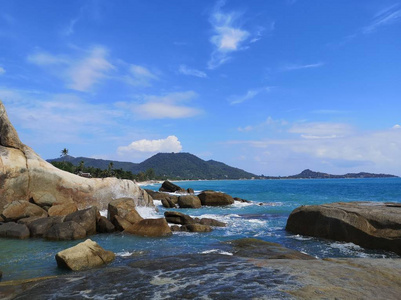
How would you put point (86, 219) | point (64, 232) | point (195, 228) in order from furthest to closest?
1. point (195, 228)
2. point (86, 219)
3. point (64, 232)

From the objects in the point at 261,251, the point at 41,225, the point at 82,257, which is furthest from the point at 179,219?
the point at 82,257

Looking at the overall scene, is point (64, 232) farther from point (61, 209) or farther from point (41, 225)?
point (61, 209)

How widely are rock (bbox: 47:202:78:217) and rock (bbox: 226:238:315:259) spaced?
13610 millimetres

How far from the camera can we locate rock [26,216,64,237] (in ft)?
60.1

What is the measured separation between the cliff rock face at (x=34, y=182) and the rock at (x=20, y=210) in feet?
3.78

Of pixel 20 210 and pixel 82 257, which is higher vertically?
pixel 20 210

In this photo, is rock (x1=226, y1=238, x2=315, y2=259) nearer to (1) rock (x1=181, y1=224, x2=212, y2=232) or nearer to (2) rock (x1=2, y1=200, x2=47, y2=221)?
(1) rock (x1=181, y1=224, x2=212, y2=232)

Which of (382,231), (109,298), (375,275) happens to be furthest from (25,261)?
(382,231)

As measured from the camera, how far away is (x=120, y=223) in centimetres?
2034

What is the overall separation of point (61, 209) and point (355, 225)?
20111 millimetres

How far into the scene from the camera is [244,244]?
15.3 metres

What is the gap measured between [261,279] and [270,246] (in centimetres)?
780

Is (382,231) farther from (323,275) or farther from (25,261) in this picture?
(25,261)

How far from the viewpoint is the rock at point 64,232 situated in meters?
17.5
